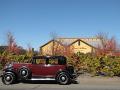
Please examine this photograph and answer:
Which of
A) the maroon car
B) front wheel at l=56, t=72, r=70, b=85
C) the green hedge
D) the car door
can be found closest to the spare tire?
the maroon car

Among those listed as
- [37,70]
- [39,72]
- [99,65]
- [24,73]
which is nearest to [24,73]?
[24,73]

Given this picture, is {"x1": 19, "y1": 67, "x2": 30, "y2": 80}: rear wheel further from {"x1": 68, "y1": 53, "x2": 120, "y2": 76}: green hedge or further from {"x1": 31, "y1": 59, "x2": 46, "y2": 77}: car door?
{"x1": 68, "y1": 53, "x2": 120, "y2": 76}: green hedge

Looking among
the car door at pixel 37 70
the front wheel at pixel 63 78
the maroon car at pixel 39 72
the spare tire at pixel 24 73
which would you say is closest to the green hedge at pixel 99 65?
the maroon car at pixel 39 72

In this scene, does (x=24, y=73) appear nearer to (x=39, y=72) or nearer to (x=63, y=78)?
(x=39, y=72)

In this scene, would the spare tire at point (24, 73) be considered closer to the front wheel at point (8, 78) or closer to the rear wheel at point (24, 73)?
the rear wheel at point (24, 73)

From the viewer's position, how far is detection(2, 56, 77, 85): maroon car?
18.4m

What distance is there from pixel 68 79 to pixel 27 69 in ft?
8.33

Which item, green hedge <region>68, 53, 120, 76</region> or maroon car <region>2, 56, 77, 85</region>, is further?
green hedge <region>68, 53, 120, 76</region>

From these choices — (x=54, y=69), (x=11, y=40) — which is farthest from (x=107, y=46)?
(x=54, y=69)

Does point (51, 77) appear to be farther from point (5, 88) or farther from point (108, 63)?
point (108, 63)

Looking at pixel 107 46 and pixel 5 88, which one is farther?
pixel 107 46

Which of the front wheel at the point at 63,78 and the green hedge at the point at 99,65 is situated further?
the green hedge at the point at 99,65

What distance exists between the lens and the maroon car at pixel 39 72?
18.4 metres

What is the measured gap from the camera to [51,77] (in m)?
18.8
